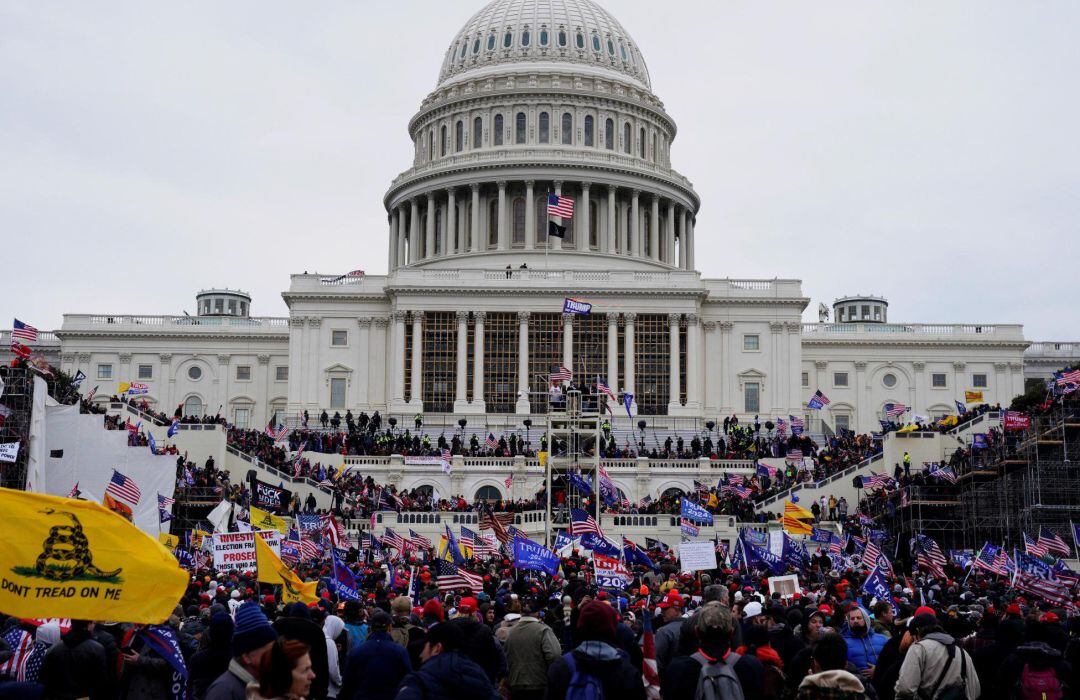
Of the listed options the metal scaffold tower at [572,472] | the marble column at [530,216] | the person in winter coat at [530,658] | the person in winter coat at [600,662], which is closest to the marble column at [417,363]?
the marble column at [530,216]

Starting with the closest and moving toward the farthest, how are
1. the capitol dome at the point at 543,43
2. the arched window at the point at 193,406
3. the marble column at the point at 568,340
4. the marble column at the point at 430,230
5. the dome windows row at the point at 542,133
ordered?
1. the marble column at the point at 568,340
2. the arched window at the point at 193,406
3. the marble column at the point at 430,230
4. the dome windows row at the point at 542,133
5. the capitol dome at the point at 543,43

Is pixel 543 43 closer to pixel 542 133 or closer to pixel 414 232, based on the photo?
pixel 542 133

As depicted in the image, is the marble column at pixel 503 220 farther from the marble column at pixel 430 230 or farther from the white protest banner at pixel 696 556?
the white protest banner at pixel 696 556

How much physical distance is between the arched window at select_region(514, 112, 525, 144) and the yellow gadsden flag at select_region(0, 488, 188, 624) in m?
97.2

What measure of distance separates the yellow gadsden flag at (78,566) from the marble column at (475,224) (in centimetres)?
9231

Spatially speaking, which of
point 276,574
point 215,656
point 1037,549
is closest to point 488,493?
point 1037,549

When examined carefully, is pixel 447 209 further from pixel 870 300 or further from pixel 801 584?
pixel 801 584

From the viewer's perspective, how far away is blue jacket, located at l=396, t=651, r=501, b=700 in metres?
12.5

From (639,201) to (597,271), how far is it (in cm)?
1725

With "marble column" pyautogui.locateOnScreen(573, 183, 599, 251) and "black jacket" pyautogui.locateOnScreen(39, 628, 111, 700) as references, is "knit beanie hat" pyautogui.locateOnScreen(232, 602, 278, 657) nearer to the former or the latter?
"black jacket" pyautogui.locateOnScreen(39, 628, 111, 700)

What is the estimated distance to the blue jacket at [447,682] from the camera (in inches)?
492

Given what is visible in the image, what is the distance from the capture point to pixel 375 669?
47.2 feet

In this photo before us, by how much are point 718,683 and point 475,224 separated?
9445 centimetres

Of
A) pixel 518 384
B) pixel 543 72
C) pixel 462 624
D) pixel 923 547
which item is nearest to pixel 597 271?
pixel 518 384
